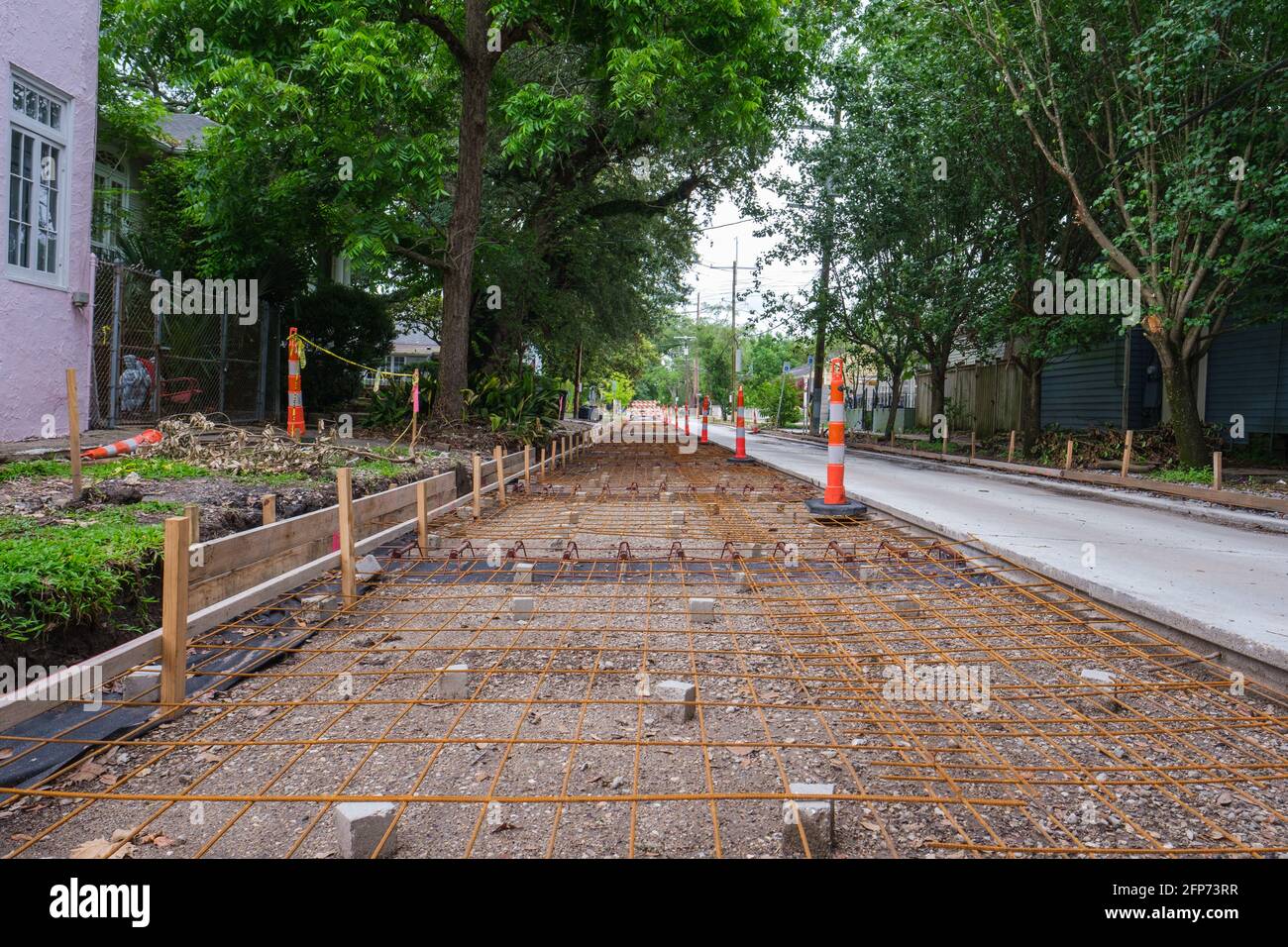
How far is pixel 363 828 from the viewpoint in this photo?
7.57ft

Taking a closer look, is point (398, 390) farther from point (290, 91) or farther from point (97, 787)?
point (97, 787)

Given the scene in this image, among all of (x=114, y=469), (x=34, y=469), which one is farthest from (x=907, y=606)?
(x=34, y=469)

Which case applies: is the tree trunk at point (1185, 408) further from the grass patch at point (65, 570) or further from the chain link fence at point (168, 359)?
the grass patch at point (65, 570)

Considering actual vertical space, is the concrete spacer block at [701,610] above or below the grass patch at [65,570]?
below

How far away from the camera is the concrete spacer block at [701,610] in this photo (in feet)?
16.5

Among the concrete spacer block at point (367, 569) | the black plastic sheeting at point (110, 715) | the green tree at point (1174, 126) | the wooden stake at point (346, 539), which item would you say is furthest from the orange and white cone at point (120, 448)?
the green tree at point (1174, 126)

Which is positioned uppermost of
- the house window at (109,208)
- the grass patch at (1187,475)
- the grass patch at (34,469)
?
the house window at (109,208)

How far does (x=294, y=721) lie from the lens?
348cm

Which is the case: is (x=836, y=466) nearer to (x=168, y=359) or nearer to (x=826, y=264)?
(x=168, y=359)

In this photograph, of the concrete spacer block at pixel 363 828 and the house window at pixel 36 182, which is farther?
the house window at pixel 36 182

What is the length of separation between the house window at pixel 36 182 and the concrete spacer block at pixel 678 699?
9507 mm

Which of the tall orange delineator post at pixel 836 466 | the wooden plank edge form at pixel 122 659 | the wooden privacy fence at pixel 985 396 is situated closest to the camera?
the wooden plank edge form at pixel 122 659
